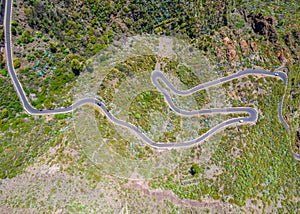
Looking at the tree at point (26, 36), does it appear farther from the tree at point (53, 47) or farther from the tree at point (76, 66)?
the tree at point (76, 66)

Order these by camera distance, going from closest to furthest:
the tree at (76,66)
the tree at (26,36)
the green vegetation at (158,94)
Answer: the tree at (26,36)
the green vegetation at (158,94)
the tree at (76,66)

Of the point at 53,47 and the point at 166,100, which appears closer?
the point at 53,47

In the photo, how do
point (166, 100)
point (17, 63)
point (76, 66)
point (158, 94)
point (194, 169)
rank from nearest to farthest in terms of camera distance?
point (17, 63), point (76, 66), point (194, 169), point (158, 94), point (166, 100)

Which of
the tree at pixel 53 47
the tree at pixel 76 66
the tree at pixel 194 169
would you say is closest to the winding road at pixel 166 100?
the tree at pixel 194 169

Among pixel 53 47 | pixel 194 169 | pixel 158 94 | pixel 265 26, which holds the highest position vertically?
pixel 265 26

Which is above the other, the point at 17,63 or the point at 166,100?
the point at 17,63

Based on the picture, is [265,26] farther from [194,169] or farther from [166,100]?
[194,169]

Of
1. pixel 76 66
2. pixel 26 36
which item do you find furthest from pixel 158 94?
pixel 26 36

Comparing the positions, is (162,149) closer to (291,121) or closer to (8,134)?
(8,134)

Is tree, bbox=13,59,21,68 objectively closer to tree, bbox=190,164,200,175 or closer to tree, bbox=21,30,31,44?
tree, bbox=21,30,31,44
